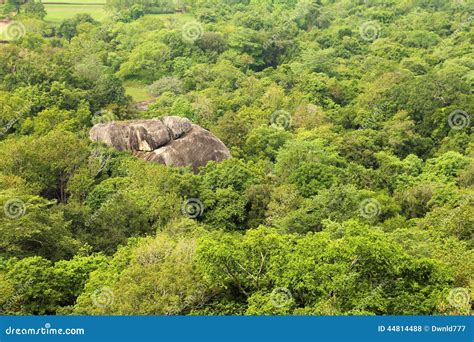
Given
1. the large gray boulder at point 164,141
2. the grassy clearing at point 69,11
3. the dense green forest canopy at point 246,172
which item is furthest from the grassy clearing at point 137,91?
the grassy clearing at point 69,11

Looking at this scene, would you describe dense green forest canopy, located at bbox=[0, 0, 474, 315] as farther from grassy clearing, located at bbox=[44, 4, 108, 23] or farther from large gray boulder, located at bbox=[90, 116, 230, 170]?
grassy clearing, located at bbox=[44, 4, 108, 23]

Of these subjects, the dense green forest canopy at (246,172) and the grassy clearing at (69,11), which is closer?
the dense green forest canopy at (246,172)

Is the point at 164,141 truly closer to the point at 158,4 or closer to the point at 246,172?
the point at 246,172

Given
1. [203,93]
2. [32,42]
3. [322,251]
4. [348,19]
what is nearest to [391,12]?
[348,19]

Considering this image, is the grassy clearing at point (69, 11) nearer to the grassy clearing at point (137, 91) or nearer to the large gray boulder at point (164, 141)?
the grassy clearing at point (137, 91)

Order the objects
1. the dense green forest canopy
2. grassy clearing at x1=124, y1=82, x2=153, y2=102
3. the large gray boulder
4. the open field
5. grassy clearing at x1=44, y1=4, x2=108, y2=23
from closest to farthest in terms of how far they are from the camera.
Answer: the dense green forest canopy, the large gray boulder, grassy clearing at x1=124, y1=82, x2=153, y2=102, grassy clearing at x1=44, y1=4, x2=108, y2=23, the open field

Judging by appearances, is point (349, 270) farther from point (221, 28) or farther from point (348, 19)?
point (348, 19)

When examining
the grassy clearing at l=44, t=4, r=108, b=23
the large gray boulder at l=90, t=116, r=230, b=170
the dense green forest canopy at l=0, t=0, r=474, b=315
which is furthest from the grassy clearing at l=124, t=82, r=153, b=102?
the grassy clearing at l=44, t=4, r=108, b=23
